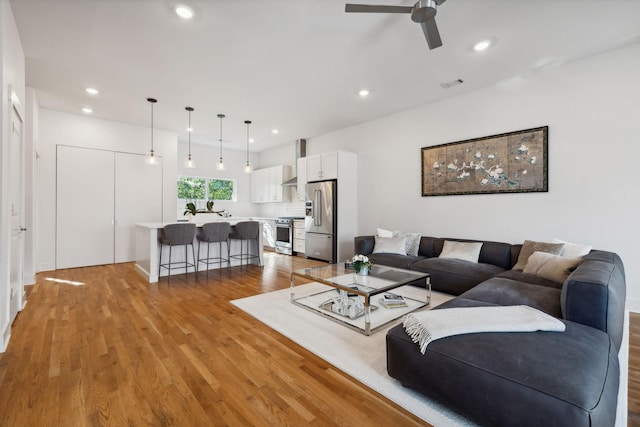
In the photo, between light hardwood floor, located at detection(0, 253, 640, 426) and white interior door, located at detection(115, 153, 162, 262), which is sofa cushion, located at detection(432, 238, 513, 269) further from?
white interior door, located at detection(115, 153, 162, 262)

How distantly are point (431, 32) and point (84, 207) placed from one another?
6.54m

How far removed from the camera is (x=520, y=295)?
7.85ft

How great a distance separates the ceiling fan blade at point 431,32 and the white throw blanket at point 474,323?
7.61 feet

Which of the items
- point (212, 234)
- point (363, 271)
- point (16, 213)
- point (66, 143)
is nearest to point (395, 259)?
point (363, 271)

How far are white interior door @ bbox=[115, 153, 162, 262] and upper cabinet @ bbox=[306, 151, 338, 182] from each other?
342 cm

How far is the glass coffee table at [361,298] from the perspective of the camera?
269 centimetres

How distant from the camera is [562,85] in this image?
3537 mm

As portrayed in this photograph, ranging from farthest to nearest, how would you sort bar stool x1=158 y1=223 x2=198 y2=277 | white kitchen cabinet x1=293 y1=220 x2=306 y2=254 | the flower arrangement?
1. white kitchen cabinet x1=293 y1=220 x2=306 y2=254
2. bar stool x1=158 y1=223 x2=198 y2=277
3. the flower arrangement

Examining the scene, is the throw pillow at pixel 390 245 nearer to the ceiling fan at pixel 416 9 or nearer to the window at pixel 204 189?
the ceiling fan at pixel 416 9

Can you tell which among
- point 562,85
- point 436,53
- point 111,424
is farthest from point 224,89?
point 562,85

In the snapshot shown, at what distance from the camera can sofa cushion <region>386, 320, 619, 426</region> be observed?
47.1 inches

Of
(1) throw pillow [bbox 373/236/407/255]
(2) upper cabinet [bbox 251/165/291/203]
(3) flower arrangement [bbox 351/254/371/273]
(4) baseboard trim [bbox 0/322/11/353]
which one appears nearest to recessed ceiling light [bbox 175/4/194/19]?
(3) flower arrangement [bbox 351/254/371/273]

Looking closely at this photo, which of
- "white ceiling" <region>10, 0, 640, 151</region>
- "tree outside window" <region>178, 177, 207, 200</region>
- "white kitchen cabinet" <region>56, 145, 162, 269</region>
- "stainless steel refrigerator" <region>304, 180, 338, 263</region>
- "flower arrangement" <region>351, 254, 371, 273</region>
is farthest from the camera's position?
"tree outside window" <region>178, 177, 207, 200</region>

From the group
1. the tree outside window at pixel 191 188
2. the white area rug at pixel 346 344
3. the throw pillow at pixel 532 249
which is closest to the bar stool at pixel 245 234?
the white area rug at pixel 346 344
